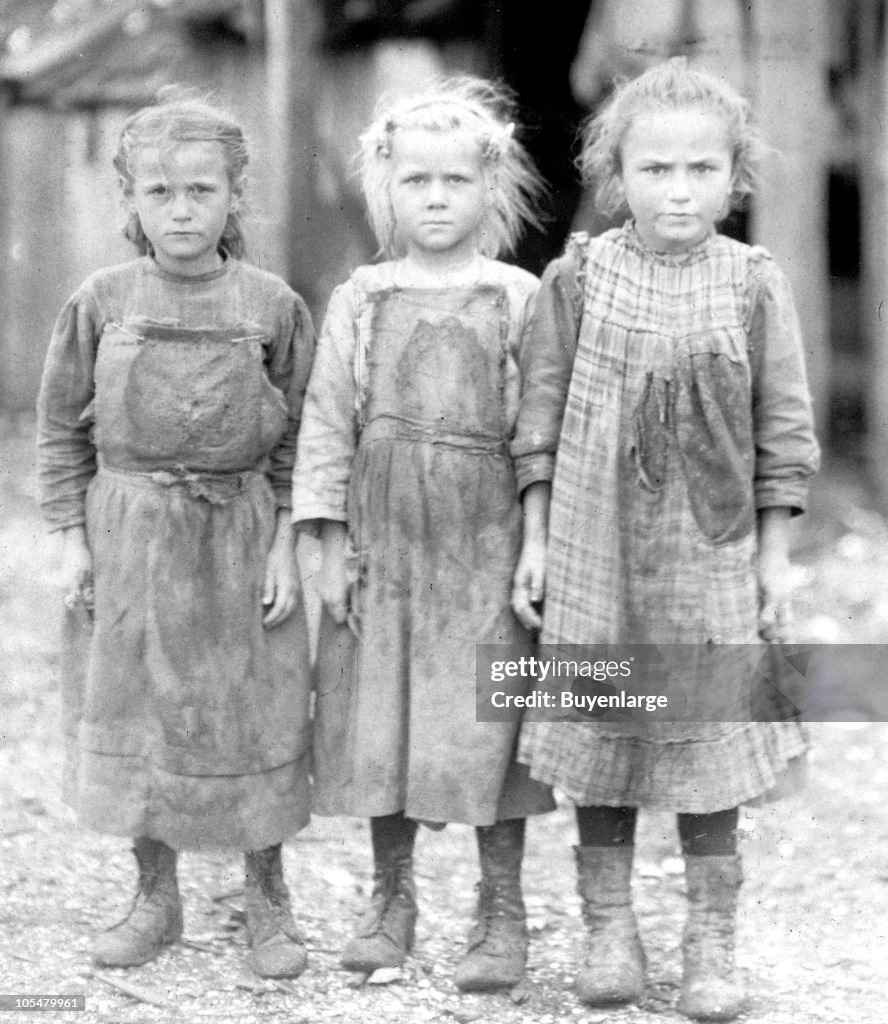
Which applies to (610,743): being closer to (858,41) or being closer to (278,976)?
(278,976)

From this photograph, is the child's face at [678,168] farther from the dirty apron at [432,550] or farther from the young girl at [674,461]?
the dirty apron at [432,550]

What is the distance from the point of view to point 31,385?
8836mm

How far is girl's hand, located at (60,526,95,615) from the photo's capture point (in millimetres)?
2686

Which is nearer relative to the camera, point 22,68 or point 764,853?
point 764,853

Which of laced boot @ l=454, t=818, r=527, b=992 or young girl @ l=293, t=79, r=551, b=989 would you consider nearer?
young girl @ l=293, t=79, r=551, b=989

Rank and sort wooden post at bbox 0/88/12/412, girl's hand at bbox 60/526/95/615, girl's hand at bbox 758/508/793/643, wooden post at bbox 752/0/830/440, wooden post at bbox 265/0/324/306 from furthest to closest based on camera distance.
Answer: wooden post at bbox 0/88/12/412 < wooden post at bbox 265/0/324/306 < wooden post at bbox 752/0/830/440 < girl's hand at bbox 60/526/95/615 < girl's hand at bbox 758/508/793/643

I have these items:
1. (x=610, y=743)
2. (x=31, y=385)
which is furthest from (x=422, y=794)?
(x=31, y=385)

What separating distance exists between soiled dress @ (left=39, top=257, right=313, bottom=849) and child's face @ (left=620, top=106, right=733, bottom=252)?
740 millimetres

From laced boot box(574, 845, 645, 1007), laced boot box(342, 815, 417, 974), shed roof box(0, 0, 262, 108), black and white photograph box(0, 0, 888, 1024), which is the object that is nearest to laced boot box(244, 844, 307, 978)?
black and white photograph box(0, 0, 888, 1024)

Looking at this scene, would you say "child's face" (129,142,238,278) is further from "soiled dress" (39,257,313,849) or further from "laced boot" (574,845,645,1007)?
"laced boot" (574,845,645,1007)

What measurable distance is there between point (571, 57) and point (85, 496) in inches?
158

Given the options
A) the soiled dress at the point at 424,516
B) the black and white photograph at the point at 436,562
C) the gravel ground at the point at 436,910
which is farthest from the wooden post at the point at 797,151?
the soiled dress at the point at 424,516

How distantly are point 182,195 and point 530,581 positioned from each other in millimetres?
976

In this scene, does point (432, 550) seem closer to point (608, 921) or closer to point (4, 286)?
point (608, 921)
